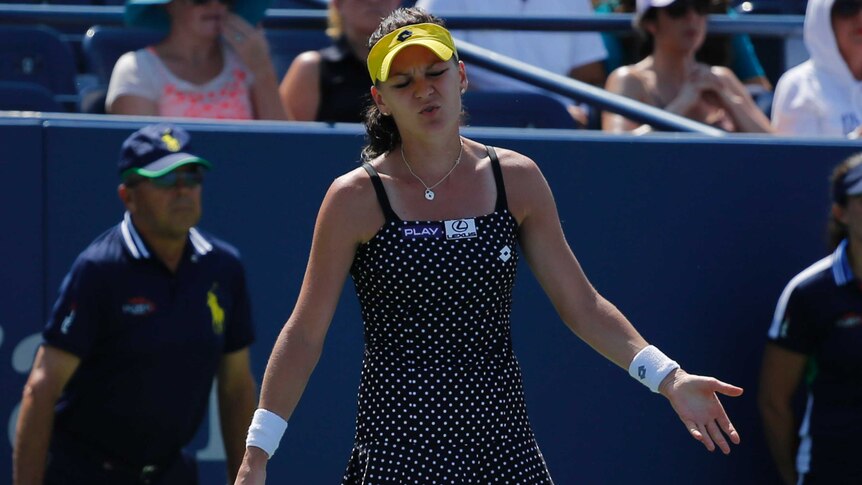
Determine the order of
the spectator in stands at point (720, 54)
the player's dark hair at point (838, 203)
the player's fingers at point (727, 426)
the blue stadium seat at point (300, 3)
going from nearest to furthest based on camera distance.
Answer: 1. the player's fingers at point (727, 426)
2. the player's dark hair at point (838, 203)
3. the spectator in stands at point (720, 54)
4. the blue stadium seat at point (300, 3)

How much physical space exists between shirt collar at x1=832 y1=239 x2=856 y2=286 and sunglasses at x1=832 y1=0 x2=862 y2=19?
54.0 inches

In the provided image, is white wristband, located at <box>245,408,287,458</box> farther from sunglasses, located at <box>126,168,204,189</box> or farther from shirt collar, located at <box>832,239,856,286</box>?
shirt collar, located at <box>832,239,856,286</box>

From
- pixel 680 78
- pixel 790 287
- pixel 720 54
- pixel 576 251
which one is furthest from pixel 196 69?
pixel 720 54

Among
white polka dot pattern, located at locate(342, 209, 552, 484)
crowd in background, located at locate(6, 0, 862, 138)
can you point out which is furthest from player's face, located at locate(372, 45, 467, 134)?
crowd in background, located at locate(6, 0, 862, 138)

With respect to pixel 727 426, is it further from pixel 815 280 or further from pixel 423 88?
pixel 815 280

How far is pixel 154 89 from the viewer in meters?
5.23

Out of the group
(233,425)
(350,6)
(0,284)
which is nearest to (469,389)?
(233,425)

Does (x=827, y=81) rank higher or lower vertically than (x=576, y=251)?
higher

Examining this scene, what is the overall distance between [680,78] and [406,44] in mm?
3182

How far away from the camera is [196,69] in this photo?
536cm

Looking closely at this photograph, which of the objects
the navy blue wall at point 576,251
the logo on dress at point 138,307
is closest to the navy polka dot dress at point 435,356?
the logo on dress at point 138,307

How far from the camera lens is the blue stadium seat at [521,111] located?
5.80 m

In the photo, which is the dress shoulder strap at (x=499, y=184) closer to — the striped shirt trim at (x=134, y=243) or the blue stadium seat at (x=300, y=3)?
the striped shirt trim at (x=134, y=243)

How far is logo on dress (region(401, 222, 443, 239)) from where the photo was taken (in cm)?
309
